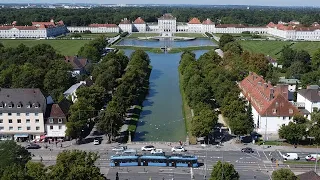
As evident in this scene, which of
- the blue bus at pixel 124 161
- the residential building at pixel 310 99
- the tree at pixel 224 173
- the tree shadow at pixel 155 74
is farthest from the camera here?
the tree shadow at pixel 155 74

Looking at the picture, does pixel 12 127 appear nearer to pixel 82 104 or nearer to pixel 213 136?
pixel 82 104

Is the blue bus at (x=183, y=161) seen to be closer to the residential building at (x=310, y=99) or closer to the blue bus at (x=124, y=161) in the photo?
the blue bus at (x=124, y=161)

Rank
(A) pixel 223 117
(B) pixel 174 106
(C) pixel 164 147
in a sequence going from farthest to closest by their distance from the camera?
(B) pixel 174 106 → (A) pixel 223 117 → (C) pixel 164 147

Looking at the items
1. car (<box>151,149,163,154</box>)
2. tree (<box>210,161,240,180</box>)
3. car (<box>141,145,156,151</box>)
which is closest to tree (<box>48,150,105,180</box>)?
tree (<box>210,161,240,180</box>)

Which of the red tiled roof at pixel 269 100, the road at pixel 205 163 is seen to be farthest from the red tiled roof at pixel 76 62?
the road at pixel 205 163

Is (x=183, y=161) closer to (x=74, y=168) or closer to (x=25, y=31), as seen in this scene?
(x=74, y=168)

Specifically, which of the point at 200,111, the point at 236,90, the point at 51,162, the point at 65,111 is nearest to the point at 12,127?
the point at 65,111

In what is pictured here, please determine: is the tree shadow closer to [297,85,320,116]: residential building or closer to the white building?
[297,85,320,116]: residential building
